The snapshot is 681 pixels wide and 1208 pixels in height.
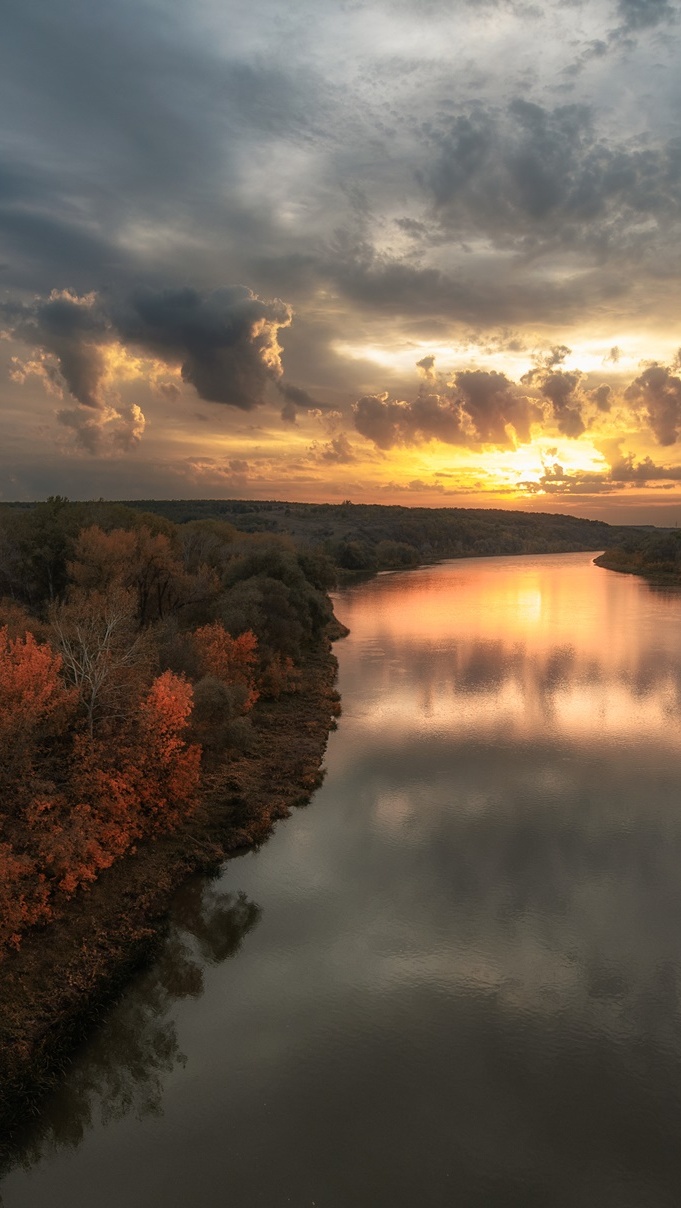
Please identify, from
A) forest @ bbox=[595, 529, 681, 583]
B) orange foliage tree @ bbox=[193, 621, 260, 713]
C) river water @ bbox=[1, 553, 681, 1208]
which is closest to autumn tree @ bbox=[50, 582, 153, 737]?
orange foliage tree @ bbox=[193, 621, 260, 713]

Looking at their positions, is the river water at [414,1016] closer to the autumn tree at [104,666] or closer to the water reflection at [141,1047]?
the water reflection at [141,1047]

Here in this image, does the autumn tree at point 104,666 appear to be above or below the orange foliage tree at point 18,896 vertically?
above

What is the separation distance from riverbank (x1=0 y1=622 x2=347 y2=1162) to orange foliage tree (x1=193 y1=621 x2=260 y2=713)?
3655 millimetres

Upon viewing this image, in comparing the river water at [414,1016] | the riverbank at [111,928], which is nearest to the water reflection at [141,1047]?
the river water at [414,1016]

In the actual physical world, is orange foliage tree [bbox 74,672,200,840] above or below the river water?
above

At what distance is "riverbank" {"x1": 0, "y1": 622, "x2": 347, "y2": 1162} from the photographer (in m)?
13.5

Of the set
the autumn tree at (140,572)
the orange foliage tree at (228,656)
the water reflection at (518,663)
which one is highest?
the autumn tree at (140,572)

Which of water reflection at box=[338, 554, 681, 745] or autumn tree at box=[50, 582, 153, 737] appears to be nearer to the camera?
autumn tree at box=[50, 582, 153, 737]

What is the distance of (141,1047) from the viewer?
46.5 feet

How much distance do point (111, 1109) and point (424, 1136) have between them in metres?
5.48

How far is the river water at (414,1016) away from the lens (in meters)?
11.4

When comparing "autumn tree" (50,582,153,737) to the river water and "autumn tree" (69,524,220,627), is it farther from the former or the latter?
"autumn tree" (69,524,220,627)

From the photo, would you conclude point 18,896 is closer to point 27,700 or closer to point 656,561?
A: point 27,700

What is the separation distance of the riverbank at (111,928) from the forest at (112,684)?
452 mm
